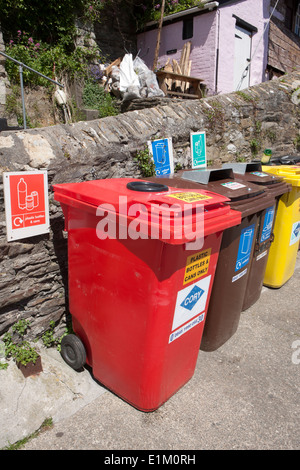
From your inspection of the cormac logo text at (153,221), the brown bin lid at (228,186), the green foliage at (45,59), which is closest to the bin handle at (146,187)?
the cormac logo text at (153,221)

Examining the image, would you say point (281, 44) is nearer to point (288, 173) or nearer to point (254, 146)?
point (254, 146)

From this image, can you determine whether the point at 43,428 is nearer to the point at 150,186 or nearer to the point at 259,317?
the point at 150,186

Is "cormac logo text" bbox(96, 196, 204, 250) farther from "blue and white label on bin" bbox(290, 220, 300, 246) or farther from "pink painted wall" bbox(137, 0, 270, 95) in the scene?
"pink painted wall" bbox(137, 0, 270, 95)

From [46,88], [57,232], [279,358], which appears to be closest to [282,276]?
[279,358]

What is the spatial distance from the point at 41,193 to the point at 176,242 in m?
1.36

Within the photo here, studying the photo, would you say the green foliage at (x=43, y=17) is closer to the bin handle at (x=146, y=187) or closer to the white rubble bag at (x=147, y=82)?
the white rubble bag at (x=147, y=82)

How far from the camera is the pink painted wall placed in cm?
970

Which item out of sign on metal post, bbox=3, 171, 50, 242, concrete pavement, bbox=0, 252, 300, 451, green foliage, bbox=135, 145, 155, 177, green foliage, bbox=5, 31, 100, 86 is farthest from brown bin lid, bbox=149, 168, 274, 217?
green foliage, bbox=5, 31, 100, 86

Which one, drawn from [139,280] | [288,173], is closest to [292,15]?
[288,173]

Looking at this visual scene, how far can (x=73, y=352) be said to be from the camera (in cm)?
267

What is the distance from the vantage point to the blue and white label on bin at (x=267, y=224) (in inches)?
135

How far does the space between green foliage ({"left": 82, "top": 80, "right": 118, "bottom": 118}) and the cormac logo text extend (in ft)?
21.8

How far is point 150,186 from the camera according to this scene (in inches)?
94.9

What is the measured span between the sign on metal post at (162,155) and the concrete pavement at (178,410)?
1.98m
